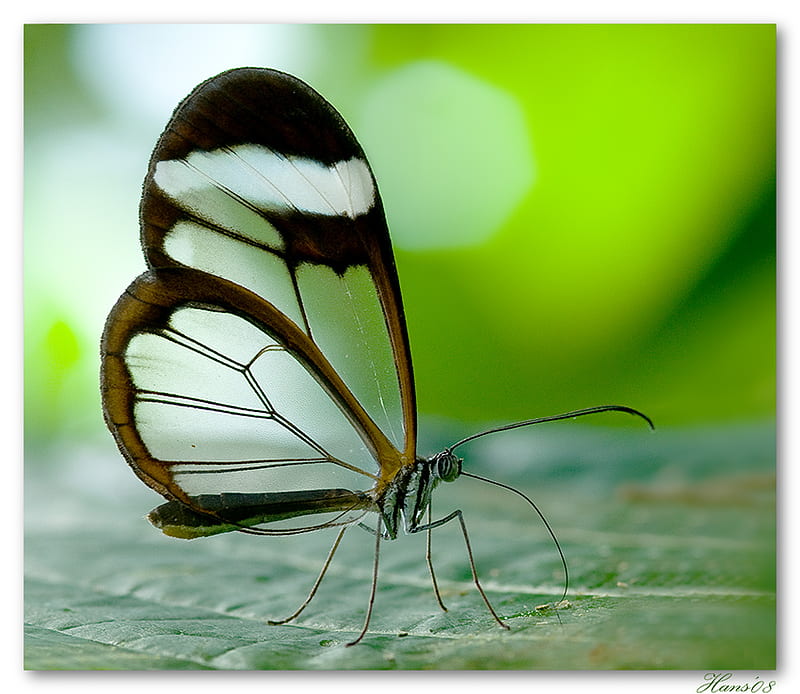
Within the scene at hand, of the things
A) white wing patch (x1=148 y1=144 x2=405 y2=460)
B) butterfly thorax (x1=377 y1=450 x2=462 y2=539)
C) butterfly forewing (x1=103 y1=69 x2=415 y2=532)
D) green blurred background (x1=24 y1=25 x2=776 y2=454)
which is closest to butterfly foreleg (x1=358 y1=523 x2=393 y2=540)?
butterfly thorax (x1=377 y1=450 x2=462 y2=539)

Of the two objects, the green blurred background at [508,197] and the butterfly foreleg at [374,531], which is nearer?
the butterfly foreleg at [374,531]

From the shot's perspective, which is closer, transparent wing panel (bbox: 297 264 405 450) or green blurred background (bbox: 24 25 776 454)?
transparent wing panel (bbox: 297 264 405 450)

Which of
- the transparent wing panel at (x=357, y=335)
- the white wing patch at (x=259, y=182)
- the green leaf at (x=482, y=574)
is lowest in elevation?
the green leaf at (x=482, y=574)

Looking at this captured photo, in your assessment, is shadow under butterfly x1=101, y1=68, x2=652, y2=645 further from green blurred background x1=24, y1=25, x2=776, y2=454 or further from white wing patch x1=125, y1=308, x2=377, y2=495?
green blurred background x1=24, y1=25, x2=776, y2=454

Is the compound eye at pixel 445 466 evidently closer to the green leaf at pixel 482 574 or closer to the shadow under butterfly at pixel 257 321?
the shadow under butterfly at pixel 257 321

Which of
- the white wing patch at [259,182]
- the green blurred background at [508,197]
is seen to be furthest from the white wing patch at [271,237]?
the green blurred background at [508,197]

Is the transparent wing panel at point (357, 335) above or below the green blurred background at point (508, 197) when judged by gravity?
below

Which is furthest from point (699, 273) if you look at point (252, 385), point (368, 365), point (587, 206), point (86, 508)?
point (86, 508)
